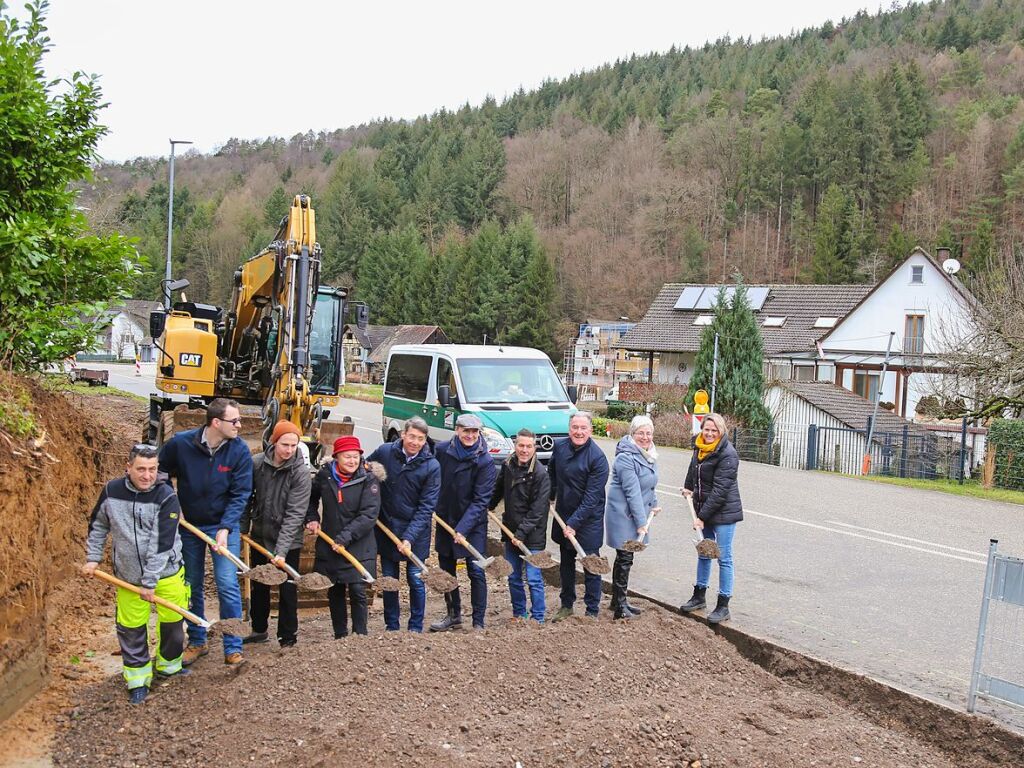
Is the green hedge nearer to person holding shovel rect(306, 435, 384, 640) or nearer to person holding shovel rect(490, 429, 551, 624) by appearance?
person holding shovel rect(490, 429, 551, 624)

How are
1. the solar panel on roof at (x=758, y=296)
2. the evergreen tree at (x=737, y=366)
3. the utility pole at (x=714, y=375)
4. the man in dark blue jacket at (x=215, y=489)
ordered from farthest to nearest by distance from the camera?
the solar panel on roof at (x=758, y=296) → the evergreen tree at (x=737, y=366) → the utility pole at (x=714, y=375) → the man in dark blue jacket at (x=215, y=489)

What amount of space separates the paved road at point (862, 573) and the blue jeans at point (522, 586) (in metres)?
1.62

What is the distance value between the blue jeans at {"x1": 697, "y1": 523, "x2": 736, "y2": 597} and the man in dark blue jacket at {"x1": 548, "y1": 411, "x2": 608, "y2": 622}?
3.17 feet

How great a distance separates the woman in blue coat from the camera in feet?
26.3

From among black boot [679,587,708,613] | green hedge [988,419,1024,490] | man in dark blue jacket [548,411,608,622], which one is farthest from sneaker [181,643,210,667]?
green hedge [988,419,1024,490]

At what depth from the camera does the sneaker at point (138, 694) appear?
593cm

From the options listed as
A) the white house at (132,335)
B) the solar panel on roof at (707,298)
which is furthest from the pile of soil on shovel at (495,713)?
the white house at (132,335)

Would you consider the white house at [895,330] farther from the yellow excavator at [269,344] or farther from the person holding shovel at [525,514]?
the person holding shovel at [525,514]

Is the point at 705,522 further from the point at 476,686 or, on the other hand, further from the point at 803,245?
the point at 803,245

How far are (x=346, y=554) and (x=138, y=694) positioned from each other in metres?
1.65

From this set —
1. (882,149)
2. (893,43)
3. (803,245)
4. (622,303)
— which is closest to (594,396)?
(622,303)

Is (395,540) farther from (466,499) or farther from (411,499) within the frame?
(466,499)

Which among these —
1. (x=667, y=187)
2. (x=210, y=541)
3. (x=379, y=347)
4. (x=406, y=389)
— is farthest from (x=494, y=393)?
(x=667, y=187)

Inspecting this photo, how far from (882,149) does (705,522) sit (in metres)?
74.6
